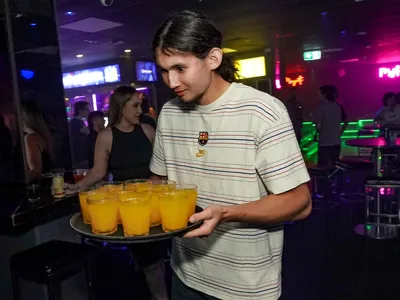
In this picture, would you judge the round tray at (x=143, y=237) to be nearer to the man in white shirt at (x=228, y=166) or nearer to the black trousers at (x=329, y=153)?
the man in white shirt at (x=228, y=166)

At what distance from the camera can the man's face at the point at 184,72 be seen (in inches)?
48.8

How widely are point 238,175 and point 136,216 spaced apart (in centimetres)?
37

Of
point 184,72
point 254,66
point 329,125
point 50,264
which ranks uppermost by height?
point 254,66

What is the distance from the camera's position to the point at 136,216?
3.83 feet

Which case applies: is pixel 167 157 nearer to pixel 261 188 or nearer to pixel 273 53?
pixel 261 188

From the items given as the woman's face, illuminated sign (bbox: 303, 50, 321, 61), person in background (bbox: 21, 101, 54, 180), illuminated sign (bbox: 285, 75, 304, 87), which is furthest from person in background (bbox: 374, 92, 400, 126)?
person in background (bbox: 21, 101, 54, 180)

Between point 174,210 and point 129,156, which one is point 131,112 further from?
point 174,210

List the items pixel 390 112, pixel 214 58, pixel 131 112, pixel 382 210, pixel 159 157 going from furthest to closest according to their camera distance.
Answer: pixel 390 112, pixel 382 210, pixel 131 112, pixel 159 157, pixel 214 58

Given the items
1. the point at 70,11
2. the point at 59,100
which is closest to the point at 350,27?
the point at 70,11

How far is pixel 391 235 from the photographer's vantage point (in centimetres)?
447

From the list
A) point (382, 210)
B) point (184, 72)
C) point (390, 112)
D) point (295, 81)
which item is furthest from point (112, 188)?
point (295, 81)


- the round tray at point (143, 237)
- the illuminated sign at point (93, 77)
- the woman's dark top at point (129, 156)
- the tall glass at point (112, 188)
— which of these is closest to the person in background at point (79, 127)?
the illuminated sign at point (93, 77)

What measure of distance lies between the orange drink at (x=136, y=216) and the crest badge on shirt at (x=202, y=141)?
0.98 feet

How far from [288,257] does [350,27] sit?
18.8 feet
